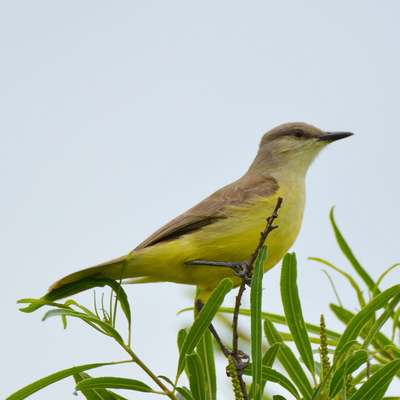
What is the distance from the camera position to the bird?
4.20 m

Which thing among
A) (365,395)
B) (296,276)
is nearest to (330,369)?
(365,395)

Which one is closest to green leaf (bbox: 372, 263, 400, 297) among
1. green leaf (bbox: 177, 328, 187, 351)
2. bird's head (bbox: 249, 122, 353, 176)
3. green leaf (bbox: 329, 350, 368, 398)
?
green leaf (bbox: 329, 350, 368, 398)

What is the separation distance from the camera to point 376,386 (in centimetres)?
205

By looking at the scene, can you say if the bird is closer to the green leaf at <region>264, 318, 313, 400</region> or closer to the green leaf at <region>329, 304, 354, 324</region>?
the green leaf at <region>329, 304, 354, 324</region>

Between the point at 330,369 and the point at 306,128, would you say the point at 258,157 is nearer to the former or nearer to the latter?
the point at 306,128

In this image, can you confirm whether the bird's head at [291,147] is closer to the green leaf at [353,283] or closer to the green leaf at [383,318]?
the green leaf at [353,283]

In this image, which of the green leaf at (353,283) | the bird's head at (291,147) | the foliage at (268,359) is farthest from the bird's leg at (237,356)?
the bird's head at (291,147)

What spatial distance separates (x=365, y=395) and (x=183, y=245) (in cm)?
238

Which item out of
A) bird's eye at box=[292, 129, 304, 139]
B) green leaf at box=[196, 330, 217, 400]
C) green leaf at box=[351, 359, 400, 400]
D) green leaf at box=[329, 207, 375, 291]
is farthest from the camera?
bird's eye at box=[292, 129, 304, 139]

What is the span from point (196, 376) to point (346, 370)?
0.53 m

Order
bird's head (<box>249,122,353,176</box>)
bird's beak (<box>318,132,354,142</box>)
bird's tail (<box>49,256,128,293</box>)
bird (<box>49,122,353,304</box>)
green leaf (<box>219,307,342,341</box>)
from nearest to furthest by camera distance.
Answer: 1. green leaf (<box>219,307,342,341</box>)
2. bird's tail (<box>49,256,128,293</box>)
3. bird (<box>49,122,353,304</box>)
4. bird's head (<box>249,122,353,176</box>)
5. bird's beak (<box>318,132,354,142</box>)

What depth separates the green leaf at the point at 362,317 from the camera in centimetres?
237

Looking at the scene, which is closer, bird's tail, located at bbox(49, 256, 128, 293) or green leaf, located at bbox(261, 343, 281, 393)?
green leaf, located at bbox(261, 343, 281, 393)

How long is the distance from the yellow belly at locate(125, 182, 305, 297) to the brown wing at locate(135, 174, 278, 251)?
10 centimetres
